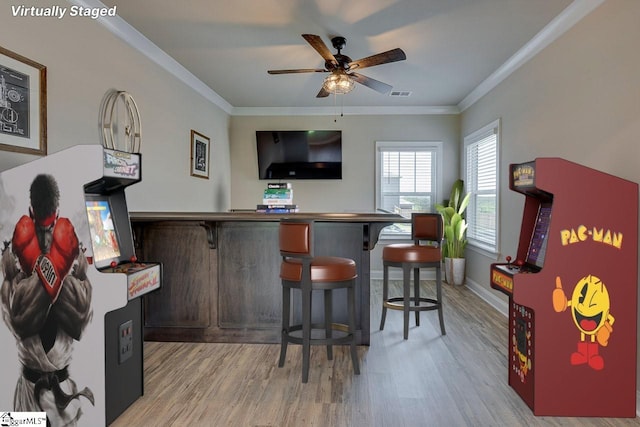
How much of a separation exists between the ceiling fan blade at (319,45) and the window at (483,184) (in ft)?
7.72

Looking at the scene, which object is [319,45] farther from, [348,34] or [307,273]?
[307,273]

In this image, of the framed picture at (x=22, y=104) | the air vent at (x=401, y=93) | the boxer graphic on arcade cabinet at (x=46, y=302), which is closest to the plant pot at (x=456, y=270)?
the air vent at (x=401, y=93)

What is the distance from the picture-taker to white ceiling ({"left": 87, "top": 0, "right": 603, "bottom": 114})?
301 centimetres

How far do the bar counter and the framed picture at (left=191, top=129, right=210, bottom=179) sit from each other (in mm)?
1672

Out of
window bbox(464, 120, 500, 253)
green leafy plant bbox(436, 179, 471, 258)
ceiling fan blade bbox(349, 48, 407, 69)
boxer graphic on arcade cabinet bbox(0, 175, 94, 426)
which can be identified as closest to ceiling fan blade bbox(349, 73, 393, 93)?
ceiling fan blade bbox(349, 48, 407, 69)

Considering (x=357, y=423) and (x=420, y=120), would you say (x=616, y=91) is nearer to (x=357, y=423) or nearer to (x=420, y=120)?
(x=357, y=423)

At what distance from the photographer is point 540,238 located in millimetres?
2320

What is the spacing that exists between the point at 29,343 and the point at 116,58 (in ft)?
7.88

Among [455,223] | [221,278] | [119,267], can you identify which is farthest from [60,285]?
[455,223]

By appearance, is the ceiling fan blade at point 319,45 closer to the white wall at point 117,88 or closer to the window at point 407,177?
the white wall at point 117,88

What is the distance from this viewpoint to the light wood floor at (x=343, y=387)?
7.11 ft

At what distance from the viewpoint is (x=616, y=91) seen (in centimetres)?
254

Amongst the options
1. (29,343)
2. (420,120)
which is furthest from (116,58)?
(420,120)

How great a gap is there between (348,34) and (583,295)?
2.73 metres
